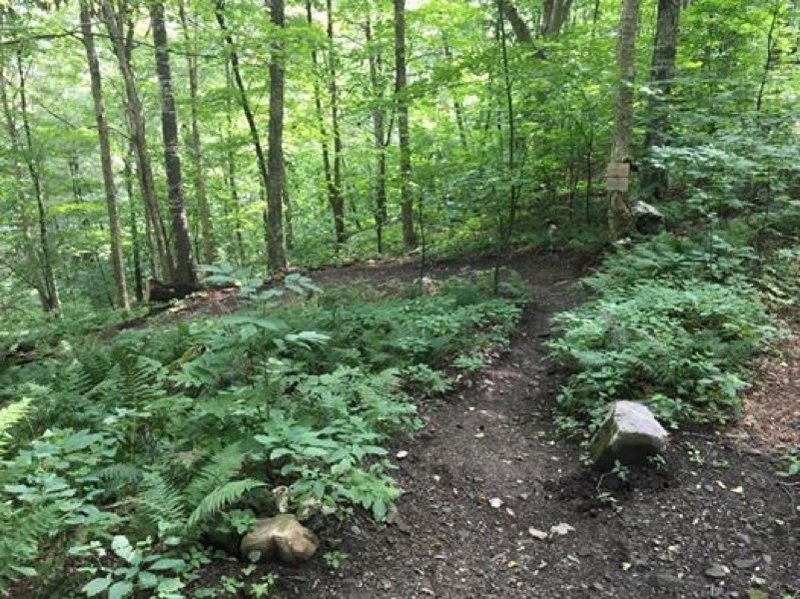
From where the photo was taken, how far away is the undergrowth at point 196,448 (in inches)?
109

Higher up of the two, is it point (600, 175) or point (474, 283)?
point (600, 175)

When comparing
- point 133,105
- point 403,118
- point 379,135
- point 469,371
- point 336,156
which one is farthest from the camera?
point 379,135

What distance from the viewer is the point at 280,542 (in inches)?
120

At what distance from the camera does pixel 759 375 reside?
5250 mm

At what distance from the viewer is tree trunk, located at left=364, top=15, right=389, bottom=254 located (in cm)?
1236

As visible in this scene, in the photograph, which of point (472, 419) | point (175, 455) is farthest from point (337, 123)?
point (175, 455)

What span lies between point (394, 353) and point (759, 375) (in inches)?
138

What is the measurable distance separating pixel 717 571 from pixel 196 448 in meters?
3.22

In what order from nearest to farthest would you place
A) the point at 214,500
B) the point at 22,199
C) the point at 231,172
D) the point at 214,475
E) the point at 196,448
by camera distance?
the point at 214,500, the point at 214,475, the point at 196,448, the point at 22,199, the point at 231,172

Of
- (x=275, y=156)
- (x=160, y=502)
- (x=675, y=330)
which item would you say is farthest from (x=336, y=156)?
(x=160, y=502)

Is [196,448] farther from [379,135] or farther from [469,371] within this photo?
[379,135]

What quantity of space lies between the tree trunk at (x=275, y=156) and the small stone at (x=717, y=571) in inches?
433

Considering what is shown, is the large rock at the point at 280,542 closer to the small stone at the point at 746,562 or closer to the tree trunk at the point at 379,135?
the small stone at the point at 746,562

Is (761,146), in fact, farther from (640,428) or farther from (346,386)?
(346,386)
